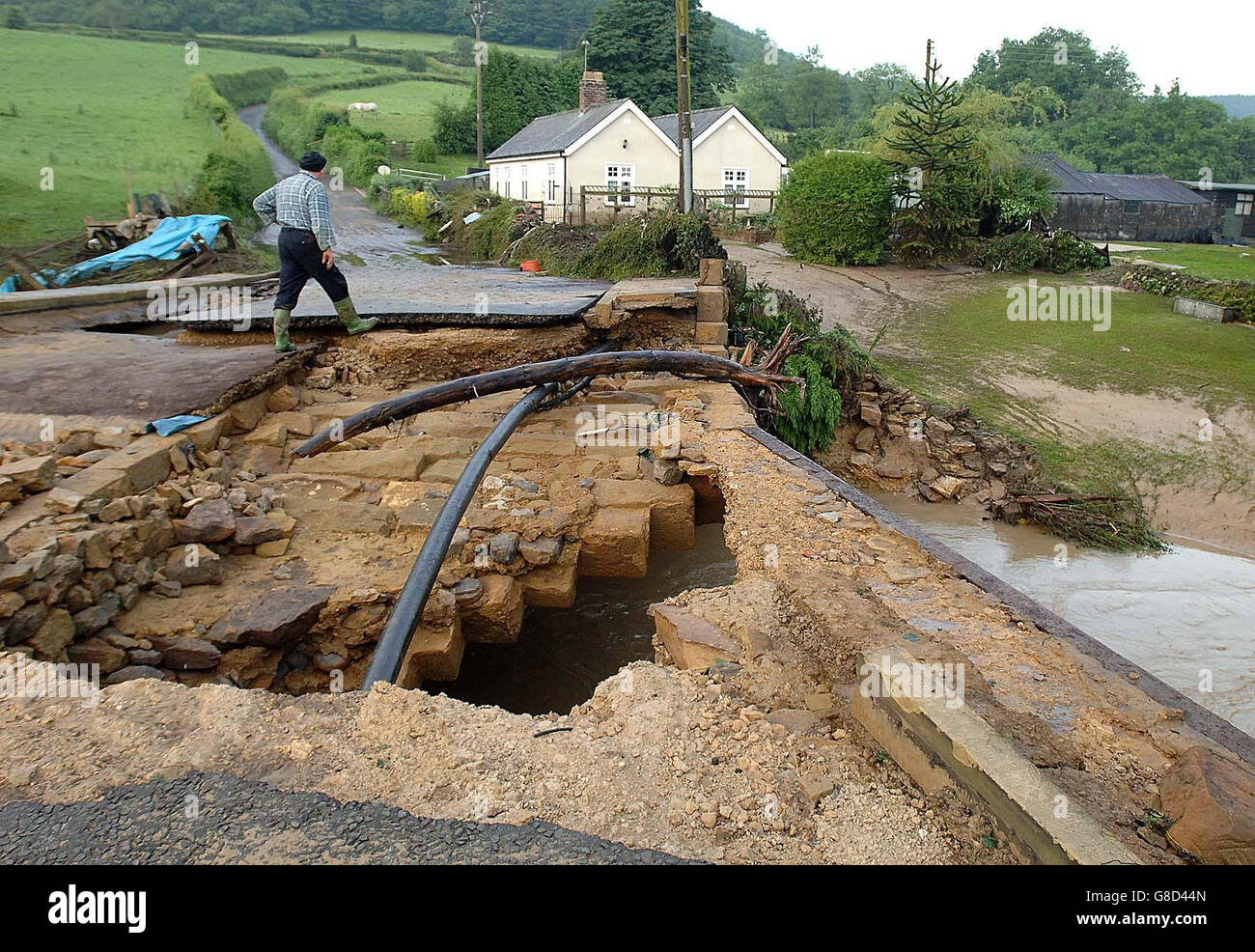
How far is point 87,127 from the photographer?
3147cm

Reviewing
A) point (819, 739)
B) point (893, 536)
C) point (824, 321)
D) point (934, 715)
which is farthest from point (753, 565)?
point (824, 321)

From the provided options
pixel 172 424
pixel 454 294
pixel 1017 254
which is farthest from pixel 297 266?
pixel 1017 254

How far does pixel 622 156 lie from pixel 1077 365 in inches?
870

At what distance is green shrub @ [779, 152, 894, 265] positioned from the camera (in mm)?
22906

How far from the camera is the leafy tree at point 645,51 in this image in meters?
47.2

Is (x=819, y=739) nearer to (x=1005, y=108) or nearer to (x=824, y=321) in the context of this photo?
(x=824, y=321)

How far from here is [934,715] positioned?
2.59 m

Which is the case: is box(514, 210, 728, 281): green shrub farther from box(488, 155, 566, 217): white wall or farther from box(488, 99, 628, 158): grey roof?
box(488, 99, 628, 158): grey roof

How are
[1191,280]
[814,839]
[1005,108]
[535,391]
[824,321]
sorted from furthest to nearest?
[1005,108]
[1191,280]
[824,321]
[535,391]
[814,839]

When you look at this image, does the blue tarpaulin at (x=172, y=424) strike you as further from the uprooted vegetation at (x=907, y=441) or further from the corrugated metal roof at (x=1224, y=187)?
the corrugated metal roof at (x=1224, y=187)

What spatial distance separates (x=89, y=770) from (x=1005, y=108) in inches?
1131

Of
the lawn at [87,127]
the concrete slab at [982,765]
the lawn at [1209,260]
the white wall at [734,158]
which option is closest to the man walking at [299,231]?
the concrete slab at [982,765]

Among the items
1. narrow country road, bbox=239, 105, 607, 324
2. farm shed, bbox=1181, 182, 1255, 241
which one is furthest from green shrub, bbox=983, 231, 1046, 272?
farm shed, bbox=1181, 182, 1255, 241

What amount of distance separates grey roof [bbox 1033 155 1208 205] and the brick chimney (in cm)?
1817
